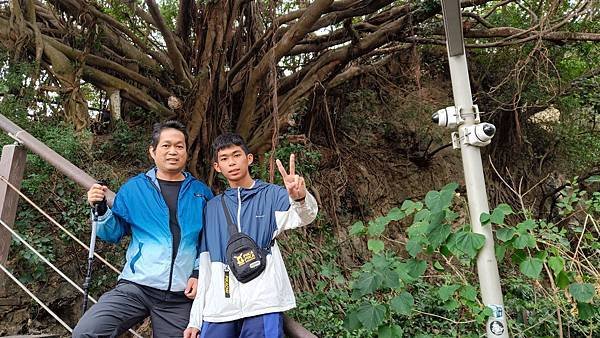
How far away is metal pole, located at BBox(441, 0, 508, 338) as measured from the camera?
157 cm

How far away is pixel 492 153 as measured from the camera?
705cm

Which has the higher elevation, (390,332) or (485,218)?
(485,218)

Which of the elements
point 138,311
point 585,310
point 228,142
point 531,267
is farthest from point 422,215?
point 138,311

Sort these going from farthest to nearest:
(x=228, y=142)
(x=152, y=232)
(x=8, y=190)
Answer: (x=8, y=190)
(x=228, y=142)
(x=152, y=232)

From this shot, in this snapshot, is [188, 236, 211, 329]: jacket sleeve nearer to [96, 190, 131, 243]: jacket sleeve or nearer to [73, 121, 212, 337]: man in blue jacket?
[73, 121, 212, 337]: man in blue jacket

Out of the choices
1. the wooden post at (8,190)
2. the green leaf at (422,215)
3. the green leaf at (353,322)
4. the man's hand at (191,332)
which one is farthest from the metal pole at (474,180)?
the wooden post at (8,190)

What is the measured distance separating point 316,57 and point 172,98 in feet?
5.37

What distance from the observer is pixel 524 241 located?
1.59m

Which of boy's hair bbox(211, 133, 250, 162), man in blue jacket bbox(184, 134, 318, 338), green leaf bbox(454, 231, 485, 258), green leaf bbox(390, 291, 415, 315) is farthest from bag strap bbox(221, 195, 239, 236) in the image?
green leaf bbox(454, 231, 485, 258)

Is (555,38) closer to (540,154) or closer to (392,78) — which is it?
(392,78)

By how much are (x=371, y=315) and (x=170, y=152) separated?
962mm

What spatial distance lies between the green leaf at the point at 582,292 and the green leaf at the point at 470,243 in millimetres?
392

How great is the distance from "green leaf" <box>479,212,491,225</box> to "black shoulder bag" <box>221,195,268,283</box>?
72cm

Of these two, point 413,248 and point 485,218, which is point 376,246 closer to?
point 413,248
